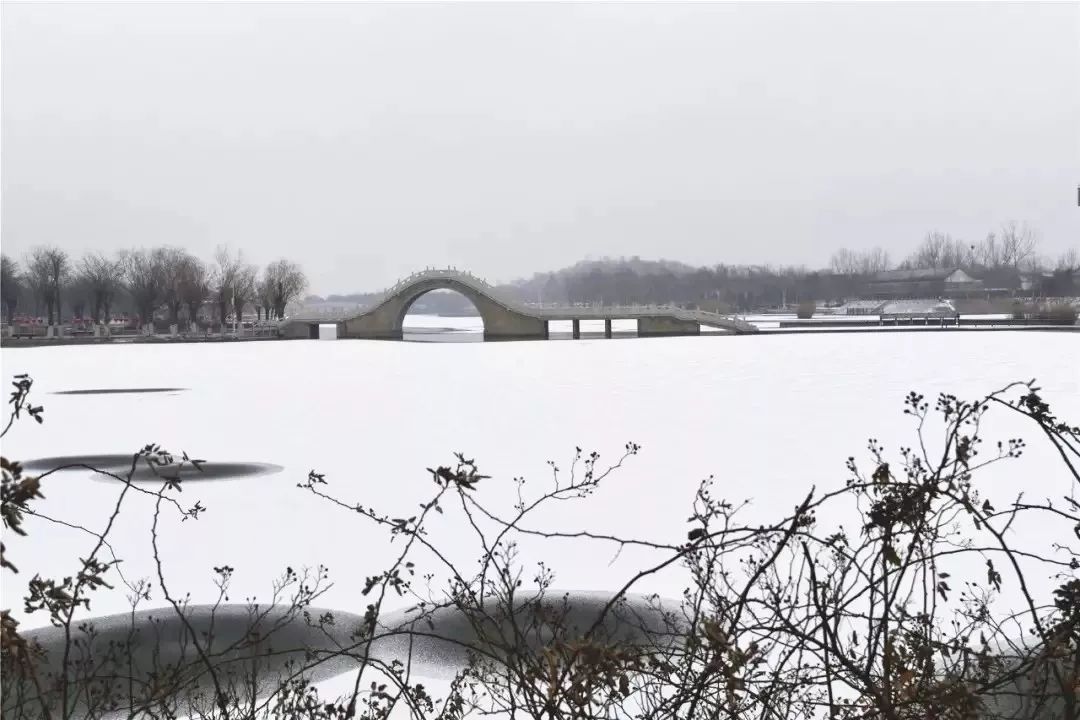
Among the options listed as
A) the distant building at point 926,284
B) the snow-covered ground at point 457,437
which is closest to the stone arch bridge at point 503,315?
the snow-covered ground at point 457,437

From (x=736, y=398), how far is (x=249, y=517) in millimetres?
13943

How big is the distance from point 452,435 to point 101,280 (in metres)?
64.6

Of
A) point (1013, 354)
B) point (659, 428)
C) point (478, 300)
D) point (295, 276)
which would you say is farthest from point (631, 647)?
point (295, 276)

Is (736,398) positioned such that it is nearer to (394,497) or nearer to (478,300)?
(394,497)

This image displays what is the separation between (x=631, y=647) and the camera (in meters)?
2.44

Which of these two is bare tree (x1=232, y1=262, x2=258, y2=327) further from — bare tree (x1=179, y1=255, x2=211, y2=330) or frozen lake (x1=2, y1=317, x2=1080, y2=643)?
frozen lake (x1=2, y1=317, x2=1080, y2=643)

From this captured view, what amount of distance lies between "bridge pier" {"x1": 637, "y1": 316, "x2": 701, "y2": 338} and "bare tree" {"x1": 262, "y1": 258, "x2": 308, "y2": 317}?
29879 millimetres

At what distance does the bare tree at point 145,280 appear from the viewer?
2795 inches

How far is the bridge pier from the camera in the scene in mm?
64812

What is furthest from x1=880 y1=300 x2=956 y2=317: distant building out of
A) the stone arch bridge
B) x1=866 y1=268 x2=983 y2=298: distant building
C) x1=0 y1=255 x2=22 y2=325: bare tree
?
x1=0 y1=255 x2=22 y2=325: bare tree

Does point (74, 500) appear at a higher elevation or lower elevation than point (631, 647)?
lower

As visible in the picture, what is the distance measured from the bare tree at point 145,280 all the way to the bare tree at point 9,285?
786 centimetres

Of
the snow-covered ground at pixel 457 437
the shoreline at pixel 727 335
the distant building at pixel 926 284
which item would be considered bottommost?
the snow-covered ground at pixel 457 437

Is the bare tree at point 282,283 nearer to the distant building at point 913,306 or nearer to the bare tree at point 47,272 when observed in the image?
the bare tree at point 47,272
